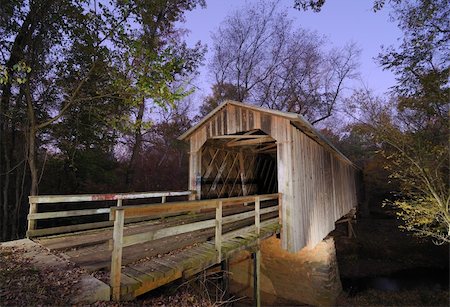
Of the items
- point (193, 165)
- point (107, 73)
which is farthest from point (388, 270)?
point (107, 73)

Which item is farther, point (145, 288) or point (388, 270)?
point (388, 270)

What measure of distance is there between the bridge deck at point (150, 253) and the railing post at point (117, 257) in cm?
8

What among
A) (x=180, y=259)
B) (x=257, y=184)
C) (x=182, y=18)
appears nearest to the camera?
(x=180, y=259)

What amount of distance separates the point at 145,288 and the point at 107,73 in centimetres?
672

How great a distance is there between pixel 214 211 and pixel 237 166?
Answer: 3261 millimetres

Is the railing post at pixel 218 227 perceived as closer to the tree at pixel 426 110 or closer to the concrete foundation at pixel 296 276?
the concrete foundation at pixel 296 276

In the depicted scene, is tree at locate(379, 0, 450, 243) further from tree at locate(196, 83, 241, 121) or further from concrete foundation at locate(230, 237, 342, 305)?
tree at locate(196, 83, 241, 121)

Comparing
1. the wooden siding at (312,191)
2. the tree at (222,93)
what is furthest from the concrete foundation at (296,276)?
the tree at (222,93)

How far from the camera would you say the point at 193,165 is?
341 inches

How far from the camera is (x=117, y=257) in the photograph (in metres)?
2.99

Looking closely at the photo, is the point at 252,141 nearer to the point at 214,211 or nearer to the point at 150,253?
the point at 214,211

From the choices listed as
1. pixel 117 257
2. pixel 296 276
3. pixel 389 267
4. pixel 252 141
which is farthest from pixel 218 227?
pixel 389 267

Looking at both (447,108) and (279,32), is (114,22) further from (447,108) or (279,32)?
(279,32)

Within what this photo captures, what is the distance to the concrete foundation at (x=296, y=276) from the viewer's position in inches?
325
